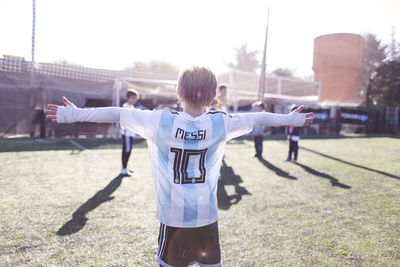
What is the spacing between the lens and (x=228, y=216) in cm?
384

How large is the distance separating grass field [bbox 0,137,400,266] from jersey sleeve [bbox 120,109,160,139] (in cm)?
167

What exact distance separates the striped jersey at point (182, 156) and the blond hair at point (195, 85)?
0.11 metres

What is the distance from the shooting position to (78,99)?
14.6 metres

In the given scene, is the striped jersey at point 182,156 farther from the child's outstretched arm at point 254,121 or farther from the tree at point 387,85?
the tree at point 387,85

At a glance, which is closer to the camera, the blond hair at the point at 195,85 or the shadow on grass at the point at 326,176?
the blond hair at the point at 195,85

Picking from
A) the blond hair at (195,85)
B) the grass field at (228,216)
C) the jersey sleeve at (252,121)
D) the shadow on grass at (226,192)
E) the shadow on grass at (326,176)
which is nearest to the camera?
the blond hair at (195,85)

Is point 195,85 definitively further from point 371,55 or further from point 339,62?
point 371,55

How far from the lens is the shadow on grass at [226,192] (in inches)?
173

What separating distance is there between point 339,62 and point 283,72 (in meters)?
21.3

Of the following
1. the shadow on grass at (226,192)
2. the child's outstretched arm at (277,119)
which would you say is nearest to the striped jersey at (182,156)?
the child's outstretched arm at (277,119)

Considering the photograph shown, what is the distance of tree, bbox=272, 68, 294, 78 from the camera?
5397 centimetres

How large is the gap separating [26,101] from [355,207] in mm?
14231

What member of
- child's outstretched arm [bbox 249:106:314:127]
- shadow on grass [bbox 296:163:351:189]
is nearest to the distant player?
shadow on grass [bbox 296:163:351:189]

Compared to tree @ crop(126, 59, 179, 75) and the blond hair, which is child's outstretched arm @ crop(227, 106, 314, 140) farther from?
tree @ crop(126, 59, 179, 75)
